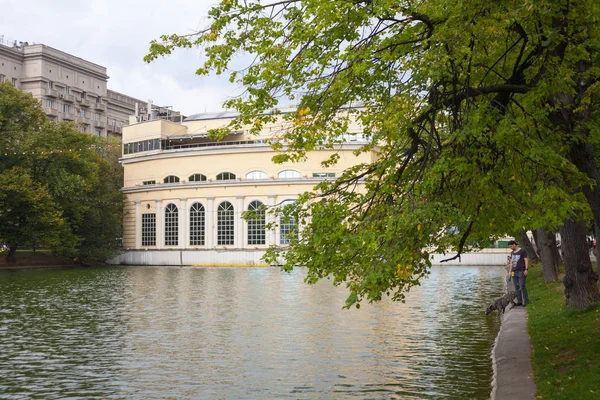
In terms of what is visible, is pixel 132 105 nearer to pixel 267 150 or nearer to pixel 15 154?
pixel 267 150

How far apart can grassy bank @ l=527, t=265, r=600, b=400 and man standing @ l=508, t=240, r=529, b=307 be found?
100 centimetres

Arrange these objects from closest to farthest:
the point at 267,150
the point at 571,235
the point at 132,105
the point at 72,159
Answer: the point at 571,235 < the point at 72,159 < the point at 267,150 < the point at 132,105

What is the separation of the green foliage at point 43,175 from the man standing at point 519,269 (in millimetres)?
45962

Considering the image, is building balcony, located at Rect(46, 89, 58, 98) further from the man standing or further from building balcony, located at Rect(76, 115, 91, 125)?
the man standing

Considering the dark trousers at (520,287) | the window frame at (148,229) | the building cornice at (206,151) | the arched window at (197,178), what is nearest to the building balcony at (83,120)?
the building cornice at (206,151)

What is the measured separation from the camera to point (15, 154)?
6022cm

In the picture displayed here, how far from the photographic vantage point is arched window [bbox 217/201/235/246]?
7606 cm

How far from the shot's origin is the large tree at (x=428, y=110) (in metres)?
9.41

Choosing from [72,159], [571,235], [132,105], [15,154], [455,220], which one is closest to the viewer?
[455,220]

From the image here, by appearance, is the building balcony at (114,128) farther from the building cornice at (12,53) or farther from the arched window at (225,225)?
the arched window at (225,225)

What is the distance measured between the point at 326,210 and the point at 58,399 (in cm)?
520

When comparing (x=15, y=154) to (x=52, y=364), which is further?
(x=15, y=154)

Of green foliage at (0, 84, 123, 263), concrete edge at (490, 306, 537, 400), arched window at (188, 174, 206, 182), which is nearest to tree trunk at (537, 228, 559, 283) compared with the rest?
concrete edge at (490, 306, 537, 400)

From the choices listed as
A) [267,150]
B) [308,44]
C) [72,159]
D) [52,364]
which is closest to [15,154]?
[72,159]
